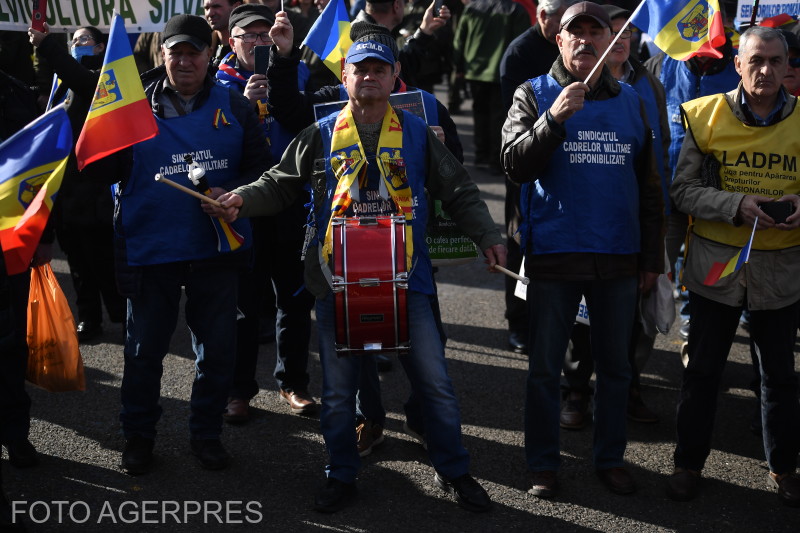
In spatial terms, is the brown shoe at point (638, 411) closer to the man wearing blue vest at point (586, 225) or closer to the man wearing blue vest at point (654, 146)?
the man wearing blue vest at point (654, 146)

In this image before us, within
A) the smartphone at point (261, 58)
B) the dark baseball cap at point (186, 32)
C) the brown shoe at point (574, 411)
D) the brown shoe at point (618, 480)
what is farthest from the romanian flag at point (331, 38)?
the brown shoe at point (618, 480)

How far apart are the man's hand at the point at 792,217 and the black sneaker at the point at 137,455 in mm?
3296

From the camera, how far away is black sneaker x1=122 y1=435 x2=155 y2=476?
5086mm

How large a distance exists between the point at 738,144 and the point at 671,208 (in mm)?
660

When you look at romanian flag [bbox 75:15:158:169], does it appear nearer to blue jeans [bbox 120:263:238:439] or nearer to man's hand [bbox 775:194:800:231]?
blue jeans [bbox 120:263:238:439]

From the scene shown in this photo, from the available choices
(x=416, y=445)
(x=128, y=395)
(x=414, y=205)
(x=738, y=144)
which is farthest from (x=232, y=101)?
(x=738, y=144)

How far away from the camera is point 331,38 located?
6.14 m

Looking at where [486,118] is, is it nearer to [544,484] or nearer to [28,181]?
[544,484]

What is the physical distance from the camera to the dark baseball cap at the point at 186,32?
490 centimetres

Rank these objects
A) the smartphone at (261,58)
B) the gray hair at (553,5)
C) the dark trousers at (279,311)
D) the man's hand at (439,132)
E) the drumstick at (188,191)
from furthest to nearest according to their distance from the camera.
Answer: the gray hair at (553,5)
the dark trousers at (279,311)
the smartphone at (261,58)
the man's hand at (439,132)
the drumstick at (188,191)

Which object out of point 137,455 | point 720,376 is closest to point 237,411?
point 137,455

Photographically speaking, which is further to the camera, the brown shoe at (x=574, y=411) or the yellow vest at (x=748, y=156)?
the brown shoe at (x=574, y=411)

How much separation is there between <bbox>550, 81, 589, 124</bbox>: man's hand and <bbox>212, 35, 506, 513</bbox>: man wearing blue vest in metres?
0.62

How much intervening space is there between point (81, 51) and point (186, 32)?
1.55m
